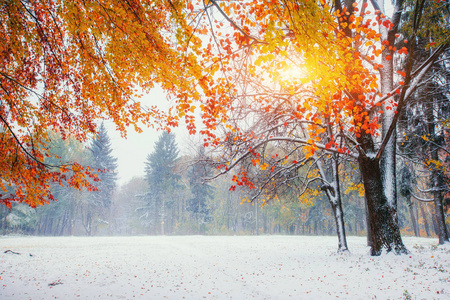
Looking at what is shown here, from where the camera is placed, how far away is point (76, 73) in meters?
5.95

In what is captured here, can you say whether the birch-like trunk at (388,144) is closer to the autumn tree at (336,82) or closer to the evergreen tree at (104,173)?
the autumn tree at (336,82)

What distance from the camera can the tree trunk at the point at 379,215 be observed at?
680cm

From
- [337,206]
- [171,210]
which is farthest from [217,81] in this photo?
[171,210]

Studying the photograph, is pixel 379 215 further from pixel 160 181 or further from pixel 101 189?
pixel 101 189

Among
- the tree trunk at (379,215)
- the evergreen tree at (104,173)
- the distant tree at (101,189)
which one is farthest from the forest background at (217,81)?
the evergreen tree at (104,173)

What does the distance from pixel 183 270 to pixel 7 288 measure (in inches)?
176

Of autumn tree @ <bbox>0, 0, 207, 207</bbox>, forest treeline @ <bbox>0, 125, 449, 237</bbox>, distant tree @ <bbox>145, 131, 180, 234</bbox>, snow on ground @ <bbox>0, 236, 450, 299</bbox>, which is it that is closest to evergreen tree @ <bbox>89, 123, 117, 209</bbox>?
forest treeline @ <bbox>0, 125, 449, 237</bbox>

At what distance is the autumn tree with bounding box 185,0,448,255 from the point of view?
13.1 ft

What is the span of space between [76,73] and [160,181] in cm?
3550

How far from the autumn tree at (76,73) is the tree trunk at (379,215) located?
18.5 feet

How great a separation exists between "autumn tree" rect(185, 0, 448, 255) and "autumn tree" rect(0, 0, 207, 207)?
3.32 feet

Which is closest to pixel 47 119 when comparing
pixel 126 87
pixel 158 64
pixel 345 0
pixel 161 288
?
pixel 126 87

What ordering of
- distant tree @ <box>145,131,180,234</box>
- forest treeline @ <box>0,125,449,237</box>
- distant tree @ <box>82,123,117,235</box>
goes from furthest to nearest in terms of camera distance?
distant tree @ <box>145,131,180,234</box>
distant tree @ <box>82,123,117,235</box>
forest treeline @ <box>0,125,449,237</box>

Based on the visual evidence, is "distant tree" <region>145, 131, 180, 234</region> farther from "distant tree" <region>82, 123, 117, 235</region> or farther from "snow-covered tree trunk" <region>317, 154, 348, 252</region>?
"snow-covered tree trunk" <region>317, 154, 348, 252</region>
